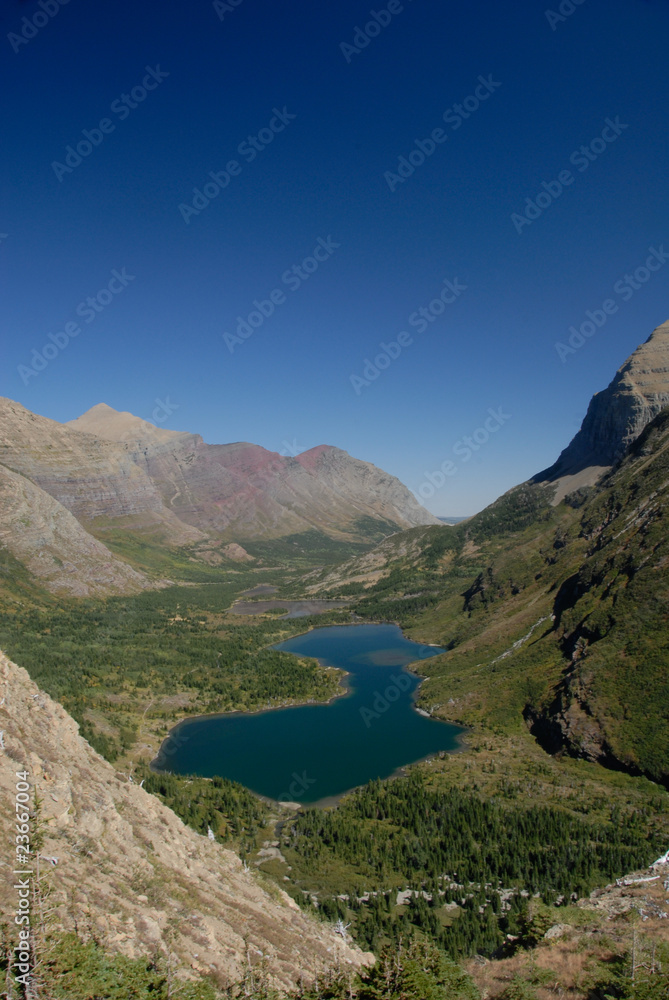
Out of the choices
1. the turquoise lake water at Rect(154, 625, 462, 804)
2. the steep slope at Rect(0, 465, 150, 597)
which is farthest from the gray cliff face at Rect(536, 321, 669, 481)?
the steep slope at Rect(0, 465, 150, 597)

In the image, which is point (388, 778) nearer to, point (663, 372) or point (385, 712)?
point (385, 712)

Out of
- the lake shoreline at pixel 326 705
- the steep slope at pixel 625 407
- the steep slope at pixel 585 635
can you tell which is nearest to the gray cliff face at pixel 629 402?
the steep slope at pixel 625 407

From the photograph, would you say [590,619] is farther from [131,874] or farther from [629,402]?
[629,402]

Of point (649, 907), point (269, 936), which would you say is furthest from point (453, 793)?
point (269, 936)

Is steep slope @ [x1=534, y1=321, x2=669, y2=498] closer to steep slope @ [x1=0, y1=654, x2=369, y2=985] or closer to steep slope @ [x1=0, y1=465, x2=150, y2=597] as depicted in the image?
steep slope @ [x1=0, y1=654, x2=369, y2=985]

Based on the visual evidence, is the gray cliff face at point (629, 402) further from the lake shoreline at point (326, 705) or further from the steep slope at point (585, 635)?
the lake shoreline at point (326, 705)

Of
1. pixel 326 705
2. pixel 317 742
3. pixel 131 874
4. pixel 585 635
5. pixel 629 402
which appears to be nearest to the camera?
pixel 131 874

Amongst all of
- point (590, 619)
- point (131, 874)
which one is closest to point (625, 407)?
point (590, 619)
